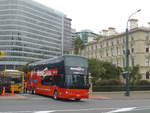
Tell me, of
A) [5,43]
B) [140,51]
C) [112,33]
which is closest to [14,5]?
[5,43]

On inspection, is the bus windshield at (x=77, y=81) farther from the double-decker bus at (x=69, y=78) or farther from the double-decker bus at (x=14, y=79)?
the double-decker bus at (x=14, y=79)

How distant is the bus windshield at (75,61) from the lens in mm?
27312

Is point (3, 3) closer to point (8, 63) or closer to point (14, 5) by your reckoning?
point (14, 5)

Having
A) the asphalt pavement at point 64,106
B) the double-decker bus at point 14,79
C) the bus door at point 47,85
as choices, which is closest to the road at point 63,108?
the asphalt pavement at point 64,106

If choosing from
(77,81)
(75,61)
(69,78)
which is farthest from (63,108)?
(75,61)

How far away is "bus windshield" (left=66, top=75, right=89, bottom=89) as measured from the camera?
27000 millimetres

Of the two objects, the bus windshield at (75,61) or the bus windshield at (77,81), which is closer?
the bus windshield at (77,81)

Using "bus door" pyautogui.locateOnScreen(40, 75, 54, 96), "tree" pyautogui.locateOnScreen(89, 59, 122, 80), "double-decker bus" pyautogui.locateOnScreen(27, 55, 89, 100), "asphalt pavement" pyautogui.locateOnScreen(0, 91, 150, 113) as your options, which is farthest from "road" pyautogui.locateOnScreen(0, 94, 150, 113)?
"tree" pyautogui.locateOnScreen(89, 59, 122, 80)

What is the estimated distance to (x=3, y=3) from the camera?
148 m

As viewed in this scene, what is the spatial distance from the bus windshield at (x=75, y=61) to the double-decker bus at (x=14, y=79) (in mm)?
11502

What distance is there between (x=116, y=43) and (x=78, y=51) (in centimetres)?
2042

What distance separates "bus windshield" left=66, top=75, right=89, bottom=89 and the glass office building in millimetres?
115074

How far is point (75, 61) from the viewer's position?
A: 27688mm

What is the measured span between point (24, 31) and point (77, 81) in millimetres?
122451
